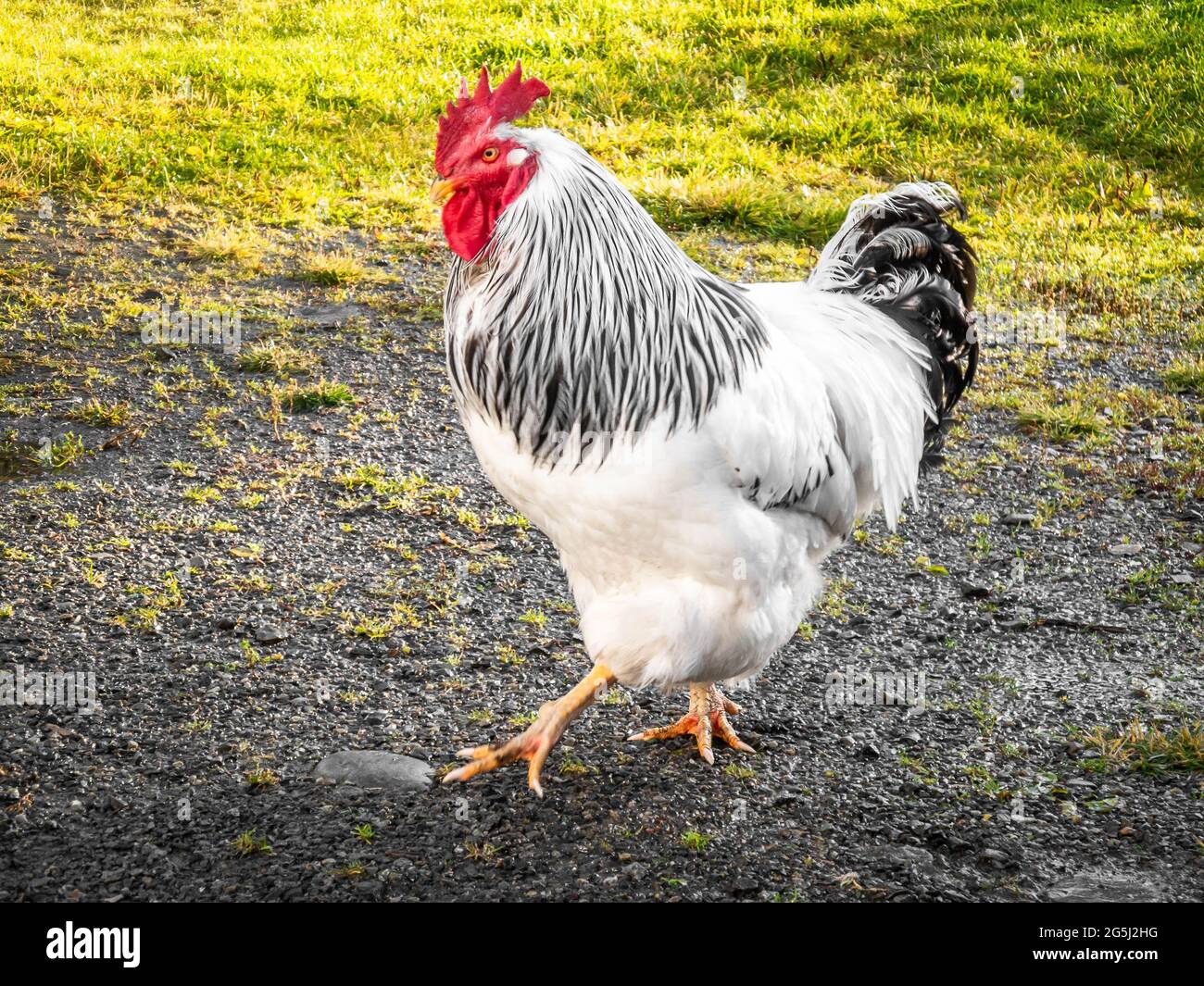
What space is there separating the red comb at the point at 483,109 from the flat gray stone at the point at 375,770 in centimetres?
212

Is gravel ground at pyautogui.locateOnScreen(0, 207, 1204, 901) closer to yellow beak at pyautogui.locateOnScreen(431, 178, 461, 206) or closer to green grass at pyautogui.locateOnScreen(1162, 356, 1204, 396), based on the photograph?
green grass at pyautogui.locateOnScreen(1162, 356, 1204, 396)

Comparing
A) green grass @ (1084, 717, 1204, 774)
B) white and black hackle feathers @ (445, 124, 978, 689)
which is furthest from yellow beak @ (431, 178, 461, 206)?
green grass @ (1084, 717, 1204, 774)

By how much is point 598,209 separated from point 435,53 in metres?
9.86

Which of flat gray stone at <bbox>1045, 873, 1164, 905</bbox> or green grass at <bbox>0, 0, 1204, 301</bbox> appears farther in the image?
green grass at <bbox>0, 0, 1204, 301</bbox>

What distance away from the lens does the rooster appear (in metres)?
3.88

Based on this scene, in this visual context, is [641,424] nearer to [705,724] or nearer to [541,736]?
[541,736]

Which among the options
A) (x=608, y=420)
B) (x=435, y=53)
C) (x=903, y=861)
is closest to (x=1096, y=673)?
A: (x=903, y=861)

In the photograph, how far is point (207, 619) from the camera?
523cm

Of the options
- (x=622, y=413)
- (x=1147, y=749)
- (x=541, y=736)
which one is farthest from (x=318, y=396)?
(x=1147, y=749)

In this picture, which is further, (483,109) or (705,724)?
(705,724)

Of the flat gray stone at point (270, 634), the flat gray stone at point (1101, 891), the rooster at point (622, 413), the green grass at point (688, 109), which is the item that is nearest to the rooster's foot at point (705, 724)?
the rooster at point (622, 413)

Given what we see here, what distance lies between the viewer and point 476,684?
4.98 m

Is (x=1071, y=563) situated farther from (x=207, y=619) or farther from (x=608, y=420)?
(x=207, y=619)

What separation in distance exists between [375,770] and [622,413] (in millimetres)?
1617
